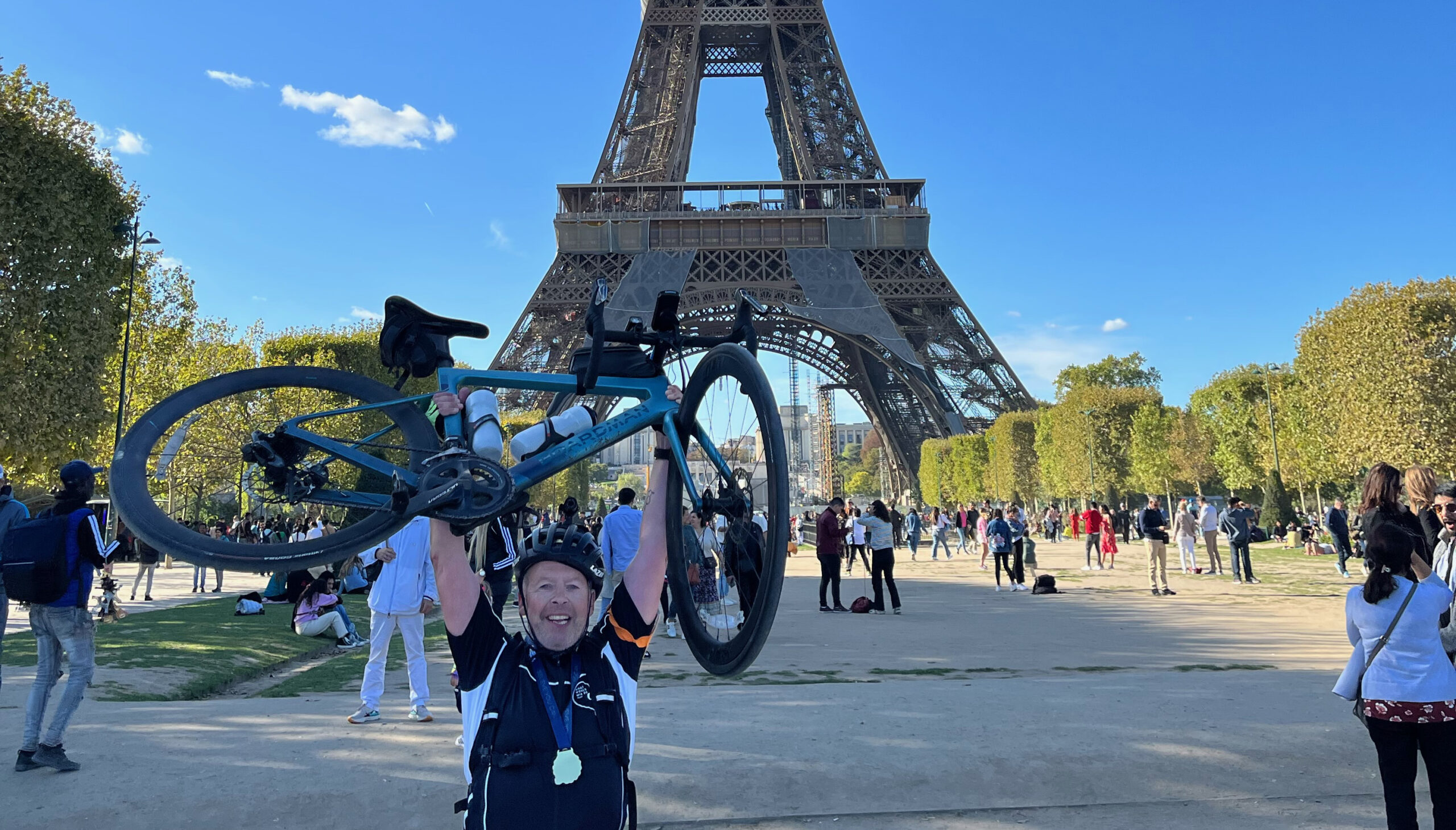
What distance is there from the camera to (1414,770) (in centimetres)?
344

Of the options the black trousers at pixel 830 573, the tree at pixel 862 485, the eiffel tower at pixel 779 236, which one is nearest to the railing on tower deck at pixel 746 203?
the eiffel tower at pixel 779 236

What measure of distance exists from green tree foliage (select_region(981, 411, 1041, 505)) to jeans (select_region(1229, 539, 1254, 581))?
23.7 metres

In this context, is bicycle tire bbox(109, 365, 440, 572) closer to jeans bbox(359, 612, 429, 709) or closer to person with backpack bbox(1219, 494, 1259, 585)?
jeans bbox(359, 612, 429, 709)

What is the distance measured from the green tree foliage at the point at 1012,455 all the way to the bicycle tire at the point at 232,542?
40031 mm

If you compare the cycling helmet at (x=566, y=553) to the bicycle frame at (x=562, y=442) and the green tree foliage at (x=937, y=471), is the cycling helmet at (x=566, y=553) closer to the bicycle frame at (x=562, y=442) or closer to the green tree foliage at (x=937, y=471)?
the bicycle frame at (x=562, y=442)

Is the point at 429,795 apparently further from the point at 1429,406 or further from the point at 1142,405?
the point at 1142,405

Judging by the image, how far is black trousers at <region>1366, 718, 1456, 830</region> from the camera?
337 centimetres

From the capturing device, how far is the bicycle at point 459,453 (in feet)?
7.43

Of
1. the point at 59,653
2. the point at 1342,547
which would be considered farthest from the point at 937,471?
the point at 59,653

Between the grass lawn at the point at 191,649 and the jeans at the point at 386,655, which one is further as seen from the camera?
the grass lawn at the point at 191,649

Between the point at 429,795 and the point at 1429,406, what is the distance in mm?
27448

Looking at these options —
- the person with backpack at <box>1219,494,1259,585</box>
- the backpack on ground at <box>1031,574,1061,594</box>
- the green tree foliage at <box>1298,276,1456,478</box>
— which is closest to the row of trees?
the green tree foliage at <box>1298,276,1456,478</box>

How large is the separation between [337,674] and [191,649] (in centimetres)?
205

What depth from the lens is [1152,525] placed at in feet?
46.5
